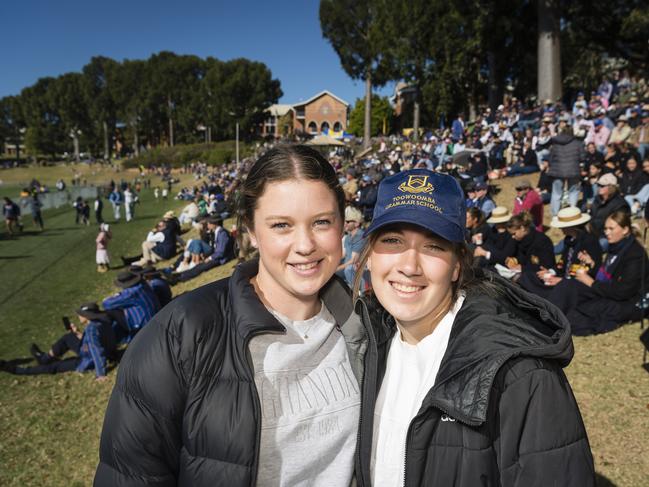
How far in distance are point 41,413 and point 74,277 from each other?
8.23 metres

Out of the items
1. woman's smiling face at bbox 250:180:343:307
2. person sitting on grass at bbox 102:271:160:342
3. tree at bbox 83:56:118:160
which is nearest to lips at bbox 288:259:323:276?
woman's smiling face at bbox 250:180:343:307

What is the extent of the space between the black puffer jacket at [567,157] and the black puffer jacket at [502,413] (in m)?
10.4

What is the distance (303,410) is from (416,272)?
69cm

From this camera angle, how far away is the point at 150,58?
88062 mm

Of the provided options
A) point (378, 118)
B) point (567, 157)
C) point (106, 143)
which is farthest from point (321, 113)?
point (567, 157)

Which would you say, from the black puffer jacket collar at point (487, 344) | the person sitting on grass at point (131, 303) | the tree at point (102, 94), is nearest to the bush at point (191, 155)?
the tree at point (102, 94)

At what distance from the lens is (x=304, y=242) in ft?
6.07

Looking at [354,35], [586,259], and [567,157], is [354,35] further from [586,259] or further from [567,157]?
[586,259]

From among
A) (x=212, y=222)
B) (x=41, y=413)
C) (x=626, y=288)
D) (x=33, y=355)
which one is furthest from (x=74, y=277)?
(x=626, y=288)

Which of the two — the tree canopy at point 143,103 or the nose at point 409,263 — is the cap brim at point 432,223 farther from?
the tree canopy at point 143,103

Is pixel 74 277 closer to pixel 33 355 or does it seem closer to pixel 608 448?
pixel 33 355

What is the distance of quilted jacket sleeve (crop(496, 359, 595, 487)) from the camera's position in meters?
1.40

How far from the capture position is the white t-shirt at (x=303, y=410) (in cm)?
173

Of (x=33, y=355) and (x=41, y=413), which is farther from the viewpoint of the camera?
(x=33, y=355)
